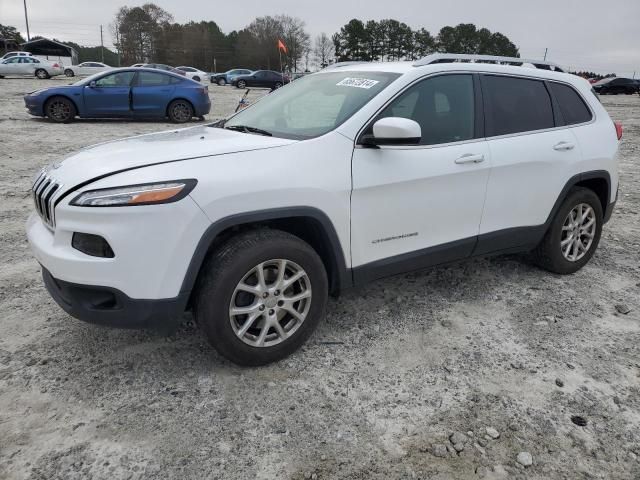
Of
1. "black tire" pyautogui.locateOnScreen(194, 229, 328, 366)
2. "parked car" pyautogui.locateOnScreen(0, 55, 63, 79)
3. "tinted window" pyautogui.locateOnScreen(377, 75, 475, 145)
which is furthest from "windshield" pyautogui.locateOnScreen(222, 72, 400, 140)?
"parked car" pyautogui.locateOnScreen(0, 55, 63, 79)

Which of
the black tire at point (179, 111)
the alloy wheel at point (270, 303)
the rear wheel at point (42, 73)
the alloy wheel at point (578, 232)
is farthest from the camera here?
the rear wheel at point (42, 73)

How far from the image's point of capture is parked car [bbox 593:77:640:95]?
40375 millimetres

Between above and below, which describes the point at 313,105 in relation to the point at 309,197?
above

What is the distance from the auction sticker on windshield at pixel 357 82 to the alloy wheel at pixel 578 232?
6.74ft

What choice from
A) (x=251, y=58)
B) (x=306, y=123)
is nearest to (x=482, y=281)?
(x=306, y=123)

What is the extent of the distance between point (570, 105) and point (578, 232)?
41.6 inches

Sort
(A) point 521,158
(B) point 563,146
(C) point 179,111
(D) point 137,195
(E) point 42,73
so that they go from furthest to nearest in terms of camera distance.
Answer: (E) point 42,73 → (C) point 179,111 → (B) point 563,146 → (A) point 521,158 → (D) point 137,195

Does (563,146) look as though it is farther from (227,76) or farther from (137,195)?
(227,76)

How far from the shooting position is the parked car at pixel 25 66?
31.3 metres

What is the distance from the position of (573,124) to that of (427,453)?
3.05 m

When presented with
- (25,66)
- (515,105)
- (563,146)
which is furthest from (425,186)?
(25,66)

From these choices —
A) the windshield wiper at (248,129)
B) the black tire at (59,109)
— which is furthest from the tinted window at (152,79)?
the windshield wiper at (248,129)

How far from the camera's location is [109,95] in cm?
1240

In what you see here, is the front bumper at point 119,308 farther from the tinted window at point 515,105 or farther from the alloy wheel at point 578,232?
the alloy wheel at point 578,232
